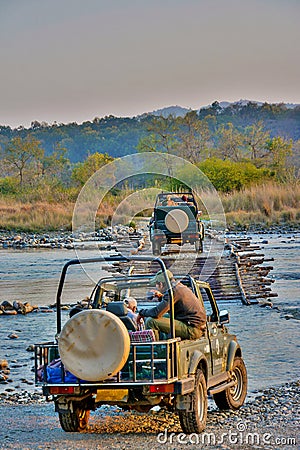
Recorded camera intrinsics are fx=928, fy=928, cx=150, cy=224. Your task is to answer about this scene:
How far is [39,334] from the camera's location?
1630 cm

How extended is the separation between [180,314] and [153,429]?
1.13 m

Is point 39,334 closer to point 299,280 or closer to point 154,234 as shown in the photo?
point 299,280

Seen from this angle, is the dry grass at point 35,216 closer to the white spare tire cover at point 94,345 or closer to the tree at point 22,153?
the tree at point 22,153

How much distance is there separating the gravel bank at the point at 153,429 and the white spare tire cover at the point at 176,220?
68.3 ft

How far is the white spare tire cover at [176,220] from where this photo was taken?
3141 centimetres

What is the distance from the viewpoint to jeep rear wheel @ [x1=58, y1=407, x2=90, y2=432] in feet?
27.9

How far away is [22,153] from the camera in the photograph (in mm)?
99000

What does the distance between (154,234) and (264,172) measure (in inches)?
1771

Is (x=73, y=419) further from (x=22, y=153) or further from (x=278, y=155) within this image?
(x=22, y=153)

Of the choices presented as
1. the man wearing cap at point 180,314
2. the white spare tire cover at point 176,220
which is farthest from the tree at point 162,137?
the man wearing cap at point 180,314

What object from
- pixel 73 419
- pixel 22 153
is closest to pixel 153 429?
pixel 73 419

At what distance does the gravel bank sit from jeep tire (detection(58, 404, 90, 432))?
0.22 feet

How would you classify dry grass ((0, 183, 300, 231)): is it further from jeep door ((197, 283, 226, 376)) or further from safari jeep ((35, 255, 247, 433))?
safari jeep ((35, 255, 247, 433))

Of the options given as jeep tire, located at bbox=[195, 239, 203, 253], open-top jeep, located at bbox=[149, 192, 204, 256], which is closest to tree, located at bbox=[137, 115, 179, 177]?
jeep tire, located at bbox=[195, 239, 203, 253]
